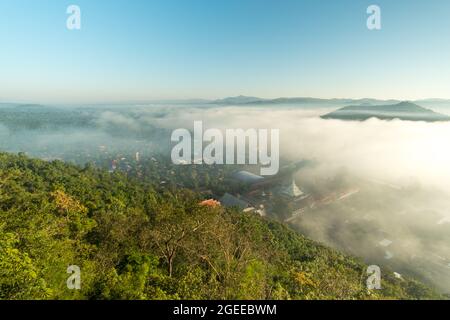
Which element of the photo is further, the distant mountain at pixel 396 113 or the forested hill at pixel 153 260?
the distant mountain at pixel 396 113

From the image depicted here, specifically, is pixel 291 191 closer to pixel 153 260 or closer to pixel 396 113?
pixel 153 260

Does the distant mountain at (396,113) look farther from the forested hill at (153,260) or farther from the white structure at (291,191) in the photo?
the forested hill at (153,260)

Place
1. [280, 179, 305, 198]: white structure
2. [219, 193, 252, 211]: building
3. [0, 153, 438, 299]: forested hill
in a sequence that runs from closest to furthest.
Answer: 1. [0, 153, 438, 299]: forested hill
2. [219, 193, 252, 211]: building
3. [280, 179, 305, 198]: white structure

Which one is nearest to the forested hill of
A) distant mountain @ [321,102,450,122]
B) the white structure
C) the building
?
the building

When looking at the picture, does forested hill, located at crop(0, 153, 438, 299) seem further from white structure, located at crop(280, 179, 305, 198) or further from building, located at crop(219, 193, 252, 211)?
white structure, located at crop(280, 179, 305, 198)

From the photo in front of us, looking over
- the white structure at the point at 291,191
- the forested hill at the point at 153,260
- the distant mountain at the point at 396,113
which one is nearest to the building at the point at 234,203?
the white structure at the point at 291,191
